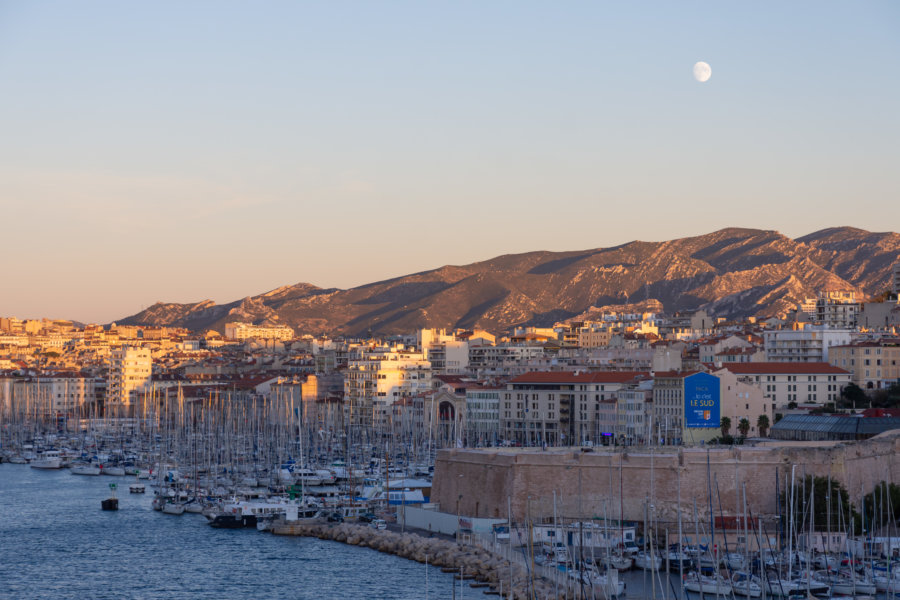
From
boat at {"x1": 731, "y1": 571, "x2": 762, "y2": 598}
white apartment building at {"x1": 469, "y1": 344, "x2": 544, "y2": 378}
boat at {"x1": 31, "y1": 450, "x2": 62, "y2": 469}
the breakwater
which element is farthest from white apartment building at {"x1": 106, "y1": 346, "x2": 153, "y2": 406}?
boat at {"x1": 731, "y1": 571, "x2": 762, "y2": 598}

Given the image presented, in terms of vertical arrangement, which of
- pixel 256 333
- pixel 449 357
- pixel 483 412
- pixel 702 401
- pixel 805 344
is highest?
pixel 256 333

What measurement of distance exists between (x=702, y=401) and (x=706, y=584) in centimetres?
2553

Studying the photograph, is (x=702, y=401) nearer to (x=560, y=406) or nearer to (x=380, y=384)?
(x=560, y=406)

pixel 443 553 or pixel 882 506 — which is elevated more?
pixel 882 506

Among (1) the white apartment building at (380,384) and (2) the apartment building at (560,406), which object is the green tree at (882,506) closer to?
(2) the apartment building at (560,406)

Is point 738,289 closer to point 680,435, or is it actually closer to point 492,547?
point 680,435

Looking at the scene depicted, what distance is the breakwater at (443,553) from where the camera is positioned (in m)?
27.0

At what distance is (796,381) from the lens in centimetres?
5716

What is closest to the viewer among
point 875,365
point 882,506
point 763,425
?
point 882,506

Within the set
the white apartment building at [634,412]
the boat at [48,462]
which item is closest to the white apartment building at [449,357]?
the boat at [48,462]

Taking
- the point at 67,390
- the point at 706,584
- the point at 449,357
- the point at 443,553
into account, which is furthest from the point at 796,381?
the point at 67,390

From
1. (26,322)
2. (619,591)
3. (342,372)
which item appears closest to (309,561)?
(619,591)

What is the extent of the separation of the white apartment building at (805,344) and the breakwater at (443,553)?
106 feet

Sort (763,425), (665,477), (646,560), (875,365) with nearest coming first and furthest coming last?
(646,560) < (665,477) < (763,425) < (875,365)
